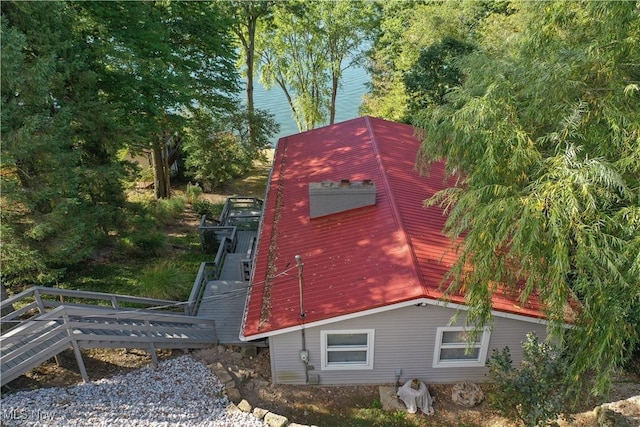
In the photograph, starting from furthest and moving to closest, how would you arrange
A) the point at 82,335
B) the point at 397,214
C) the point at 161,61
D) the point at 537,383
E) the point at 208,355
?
1. the point at 161,61
2. the point at 397,214
3. the point at 208,355
4. the point at 82,335
5. the point at 537,383

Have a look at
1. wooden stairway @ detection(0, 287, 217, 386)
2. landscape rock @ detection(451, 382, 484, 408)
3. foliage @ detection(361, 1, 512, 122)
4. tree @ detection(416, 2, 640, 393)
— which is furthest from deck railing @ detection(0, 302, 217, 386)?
foliage @ detection(361, 1, 512, 122)

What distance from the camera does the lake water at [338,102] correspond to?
40156mm

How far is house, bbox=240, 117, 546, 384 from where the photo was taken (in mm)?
8852

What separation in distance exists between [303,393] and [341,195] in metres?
5.02

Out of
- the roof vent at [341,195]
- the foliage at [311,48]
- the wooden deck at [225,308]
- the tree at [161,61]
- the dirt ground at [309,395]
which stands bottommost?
the dirt ground at [309,395]

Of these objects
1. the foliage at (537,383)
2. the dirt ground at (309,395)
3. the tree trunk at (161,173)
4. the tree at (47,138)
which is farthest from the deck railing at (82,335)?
the tree trunk at (161,173)

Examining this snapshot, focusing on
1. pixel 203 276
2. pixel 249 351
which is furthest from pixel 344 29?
pixel 249 351

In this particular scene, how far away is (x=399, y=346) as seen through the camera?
9.31m

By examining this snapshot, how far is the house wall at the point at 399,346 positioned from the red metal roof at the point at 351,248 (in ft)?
1.58

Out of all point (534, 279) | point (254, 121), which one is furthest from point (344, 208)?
point (254, 121)

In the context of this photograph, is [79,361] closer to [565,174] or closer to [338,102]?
[565,174]

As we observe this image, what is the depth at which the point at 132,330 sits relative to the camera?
8.84m

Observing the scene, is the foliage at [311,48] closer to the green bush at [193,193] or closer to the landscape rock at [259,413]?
the green bush at [193,193]

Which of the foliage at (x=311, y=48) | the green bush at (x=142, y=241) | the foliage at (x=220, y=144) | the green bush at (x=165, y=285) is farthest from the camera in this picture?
the foliage at (x=311, y=48)
